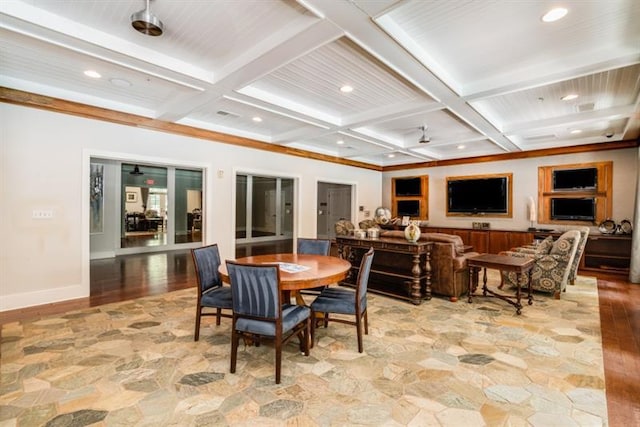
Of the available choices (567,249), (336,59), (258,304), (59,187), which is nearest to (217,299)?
(258,304)

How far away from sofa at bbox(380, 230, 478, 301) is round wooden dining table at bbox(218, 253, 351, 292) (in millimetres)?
1744

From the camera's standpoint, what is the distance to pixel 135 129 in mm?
4750

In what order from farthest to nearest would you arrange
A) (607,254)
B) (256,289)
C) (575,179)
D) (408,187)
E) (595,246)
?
(408,187)
(575,179)
(595,246)
(607,254)
(256,289)

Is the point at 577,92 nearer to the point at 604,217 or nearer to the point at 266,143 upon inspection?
the point at 604,217

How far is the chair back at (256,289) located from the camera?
2.29 m

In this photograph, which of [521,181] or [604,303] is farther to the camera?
[521,181]

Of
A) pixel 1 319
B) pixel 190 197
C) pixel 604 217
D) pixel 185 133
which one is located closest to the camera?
pixel 1 319

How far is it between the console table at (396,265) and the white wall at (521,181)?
4362 millimetres

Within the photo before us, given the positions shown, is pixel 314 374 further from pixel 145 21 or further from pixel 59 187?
pixel 59 187

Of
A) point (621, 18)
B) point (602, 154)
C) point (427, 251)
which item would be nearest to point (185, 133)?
point (427, 251)

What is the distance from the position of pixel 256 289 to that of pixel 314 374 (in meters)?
0.83

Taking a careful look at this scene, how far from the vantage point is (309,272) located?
9.04 ft

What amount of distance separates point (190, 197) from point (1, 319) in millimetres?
6537

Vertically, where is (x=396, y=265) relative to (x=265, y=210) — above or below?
below
